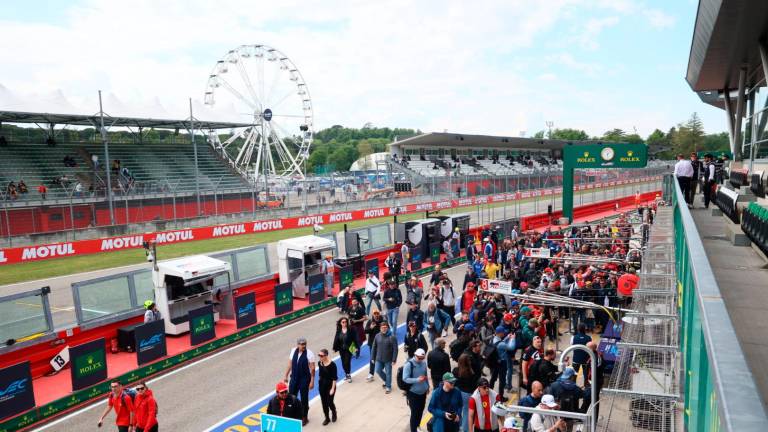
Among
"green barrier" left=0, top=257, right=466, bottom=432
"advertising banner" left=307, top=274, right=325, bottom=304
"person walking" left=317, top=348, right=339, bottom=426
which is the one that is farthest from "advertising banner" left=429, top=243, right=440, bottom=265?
"person walking" left=317, top=348, right=339, bottom=426

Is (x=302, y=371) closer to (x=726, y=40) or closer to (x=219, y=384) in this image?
(x=219, y=384)

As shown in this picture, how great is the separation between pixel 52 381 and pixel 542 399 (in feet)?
35.9

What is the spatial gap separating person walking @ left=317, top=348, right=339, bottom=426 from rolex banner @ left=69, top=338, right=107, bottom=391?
5368mm

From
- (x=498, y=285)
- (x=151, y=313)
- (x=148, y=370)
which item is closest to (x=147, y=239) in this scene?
(x=151, y=313)

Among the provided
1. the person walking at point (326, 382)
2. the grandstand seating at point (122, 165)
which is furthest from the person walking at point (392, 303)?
the grandstand seating at point (122, 165)

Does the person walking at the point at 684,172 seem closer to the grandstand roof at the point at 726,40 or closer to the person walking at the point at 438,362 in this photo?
the grandstand roof at the point at 726,40

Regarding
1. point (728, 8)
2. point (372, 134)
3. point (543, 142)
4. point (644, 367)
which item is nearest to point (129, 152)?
point (728, 8)

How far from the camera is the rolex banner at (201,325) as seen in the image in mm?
14086

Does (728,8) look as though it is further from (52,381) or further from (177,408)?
(52,381)

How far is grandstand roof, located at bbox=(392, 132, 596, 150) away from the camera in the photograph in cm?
6488

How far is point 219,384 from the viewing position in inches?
478

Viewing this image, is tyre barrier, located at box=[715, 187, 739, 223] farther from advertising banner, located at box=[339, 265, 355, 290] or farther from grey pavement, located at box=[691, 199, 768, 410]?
advertising banner, located at box=[339, 265, 355, 290]

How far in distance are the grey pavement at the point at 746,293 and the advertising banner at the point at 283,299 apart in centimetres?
1162

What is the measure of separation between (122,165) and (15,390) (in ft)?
119
